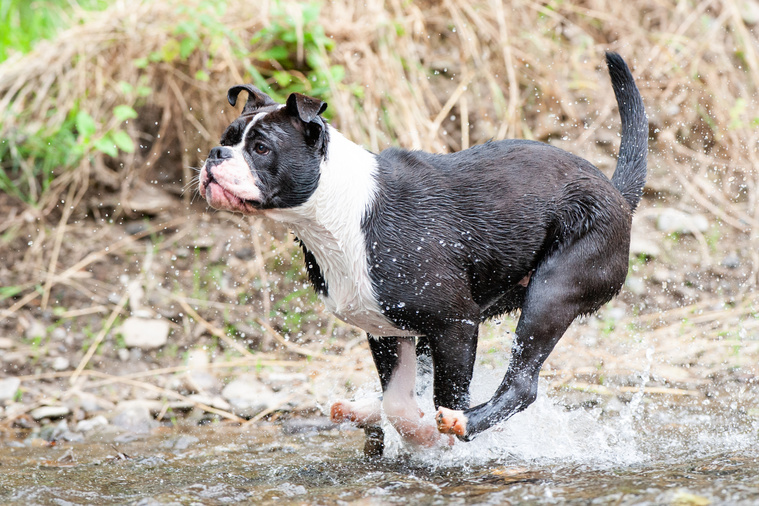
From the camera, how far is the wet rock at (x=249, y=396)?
4.70 m

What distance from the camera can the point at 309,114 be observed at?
3168 millimetres

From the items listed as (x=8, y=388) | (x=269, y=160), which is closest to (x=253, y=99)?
(x=269, y=160)

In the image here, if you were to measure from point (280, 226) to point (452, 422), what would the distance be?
299 cm

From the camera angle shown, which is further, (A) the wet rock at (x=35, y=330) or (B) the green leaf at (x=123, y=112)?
(B) the green leaf at (x=123, y=112)

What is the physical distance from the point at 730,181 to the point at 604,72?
130 centimetres

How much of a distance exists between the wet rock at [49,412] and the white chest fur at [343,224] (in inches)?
79.1

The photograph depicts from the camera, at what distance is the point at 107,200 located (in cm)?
618

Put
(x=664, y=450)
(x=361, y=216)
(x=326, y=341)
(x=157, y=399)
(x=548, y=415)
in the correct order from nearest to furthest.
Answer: (x=361, y=216)
(x=664, y=450)
(x=548, y=415)
(x=157, y=399)
(x=326, y=341)

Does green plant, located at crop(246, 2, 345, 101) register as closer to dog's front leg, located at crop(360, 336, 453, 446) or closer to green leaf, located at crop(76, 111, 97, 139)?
green leaf, located at crop(76, 111, 97, 139)

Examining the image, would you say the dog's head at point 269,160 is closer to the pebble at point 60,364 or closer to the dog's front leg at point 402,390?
the dog's front leg at point 402,390

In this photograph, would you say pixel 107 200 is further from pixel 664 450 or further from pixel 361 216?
pixel 664 450

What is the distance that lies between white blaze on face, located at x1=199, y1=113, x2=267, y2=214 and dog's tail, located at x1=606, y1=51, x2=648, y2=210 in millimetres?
1623

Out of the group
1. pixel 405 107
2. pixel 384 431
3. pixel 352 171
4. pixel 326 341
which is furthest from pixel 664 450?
pixel 405 107

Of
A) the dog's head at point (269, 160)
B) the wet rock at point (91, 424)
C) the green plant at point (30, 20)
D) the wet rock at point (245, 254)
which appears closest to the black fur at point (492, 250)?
the dog's head at point (269, 160)
